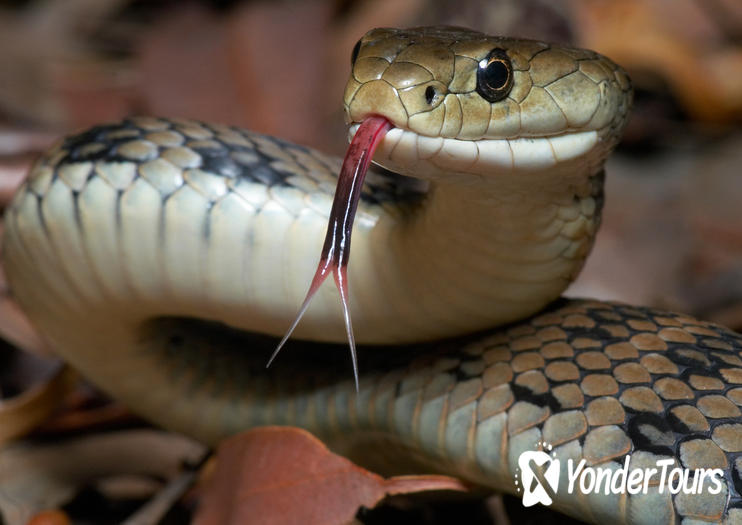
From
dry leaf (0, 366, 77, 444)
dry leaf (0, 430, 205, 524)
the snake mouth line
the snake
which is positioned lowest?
dry leaf (0, 430, 205, 524)

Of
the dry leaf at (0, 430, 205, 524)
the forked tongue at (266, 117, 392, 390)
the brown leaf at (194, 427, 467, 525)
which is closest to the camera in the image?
the forked tongue at (266, 117, 392, 390)

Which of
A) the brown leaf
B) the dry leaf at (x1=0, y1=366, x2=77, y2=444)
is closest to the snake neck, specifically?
the brown leaf

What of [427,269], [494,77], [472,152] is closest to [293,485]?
[427,269]

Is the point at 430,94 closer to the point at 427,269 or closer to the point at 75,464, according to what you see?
the point at 427,269

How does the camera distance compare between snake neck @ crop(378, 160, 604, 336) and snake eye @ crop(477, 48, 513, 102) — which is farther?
snake neck @ crop(378, 160, 604, 336)

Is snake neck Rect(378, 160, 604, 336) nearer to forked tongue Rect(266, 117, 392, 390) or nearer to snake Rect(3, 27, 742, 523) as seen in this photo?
snake Rect(3, 27, 742, 523)

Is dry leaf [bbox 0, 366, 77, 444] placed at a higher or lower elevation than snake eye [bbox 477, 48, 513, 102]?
lower

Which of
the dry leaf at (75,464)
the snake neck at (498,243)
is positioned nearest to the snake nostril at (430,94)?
the snake neck at (498,243)
